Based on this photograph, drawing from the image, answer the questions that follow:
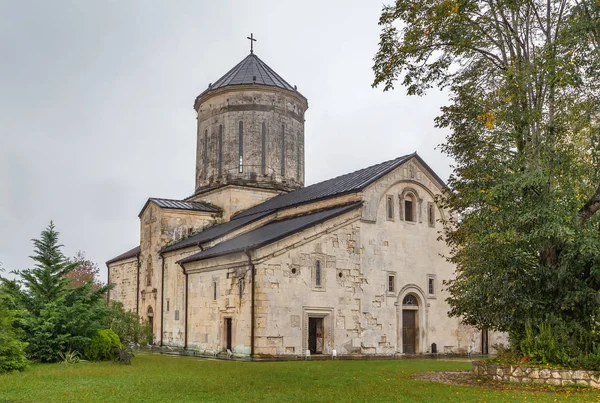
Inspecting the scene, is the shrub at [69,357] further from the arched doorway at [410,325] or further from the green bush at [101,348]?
the arched doorway at [410,325]

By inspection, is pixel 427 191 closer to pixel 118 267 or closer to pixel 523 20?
pixel 523 20

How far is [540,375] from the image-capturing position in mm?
15156

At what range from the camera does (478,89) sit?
17781 millimetres

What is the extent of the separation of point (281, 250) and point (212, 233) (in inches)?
334

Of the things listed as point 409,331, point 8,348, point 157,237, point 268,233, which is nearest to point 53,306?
point 8,348

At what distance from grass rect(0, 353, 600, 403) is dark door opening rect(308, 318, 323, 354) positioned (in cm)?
425

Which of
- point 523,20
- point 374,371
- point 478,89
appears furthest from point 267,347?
point 523,20

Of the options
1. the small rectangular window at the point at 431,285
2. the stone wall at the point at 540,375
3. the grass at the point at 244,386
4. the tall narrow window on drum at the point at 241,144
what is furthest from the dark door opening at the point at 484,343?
the tall narrow window on drum at the point at 241,144

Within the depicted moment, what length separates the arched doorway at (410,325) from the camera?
26844 mm

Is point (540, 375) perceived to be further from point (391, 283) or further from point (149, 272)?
point (149, 272)

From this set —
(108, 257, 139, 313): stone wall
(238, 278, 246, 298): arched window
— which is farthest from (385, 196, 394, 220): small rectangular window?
(108, 257, 139, 313): stone wall

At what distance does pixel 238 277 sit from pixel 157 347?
9.33 meters

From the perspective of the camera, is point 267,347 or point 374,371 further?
point 267,347

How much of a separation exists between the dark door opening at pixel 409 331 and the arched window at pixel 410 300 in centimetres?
33
